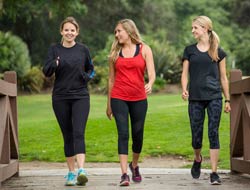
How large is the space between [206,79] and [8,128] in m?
2.42

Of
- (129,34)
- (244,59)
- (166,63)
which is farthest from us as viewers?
(244,59)

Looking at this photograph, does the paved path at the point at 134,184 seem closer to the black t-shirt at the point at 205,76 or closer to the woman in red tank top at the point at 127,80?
the woman in red tank top at the point at 127,80

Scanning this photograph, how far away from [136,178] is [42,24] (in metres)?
43.5

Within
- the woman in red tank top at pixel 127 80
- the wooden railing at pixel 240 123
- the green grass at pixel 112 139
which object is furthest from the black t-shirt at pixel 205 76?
the green grass at pixel 112 139

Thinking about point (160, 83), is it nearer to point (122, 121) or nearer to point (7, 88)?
point (7, 88)

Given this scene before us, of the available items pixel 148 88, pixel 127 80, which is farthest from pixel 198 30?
pixel 127 80

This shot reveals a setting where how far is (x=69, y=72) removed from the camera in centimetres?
815

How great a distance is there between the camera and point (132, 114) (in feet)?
26.8

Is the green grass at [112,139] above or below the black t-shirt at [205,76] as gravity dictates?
below

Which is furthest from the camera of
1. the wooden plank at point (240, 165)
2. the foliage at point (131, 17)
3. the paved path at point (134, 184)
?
the foliage at point (131, 17)

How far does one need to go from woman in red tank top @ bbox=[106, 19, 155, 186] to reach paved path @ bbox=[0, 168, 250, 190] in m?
0.42

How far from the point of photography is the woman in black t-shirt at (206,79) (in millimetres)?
8305

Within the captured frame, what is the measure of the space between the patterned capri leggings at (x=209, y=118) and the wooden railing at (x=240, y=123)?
34 centimetres

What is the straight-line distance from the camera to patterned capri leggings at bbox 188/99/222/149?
829 cm
